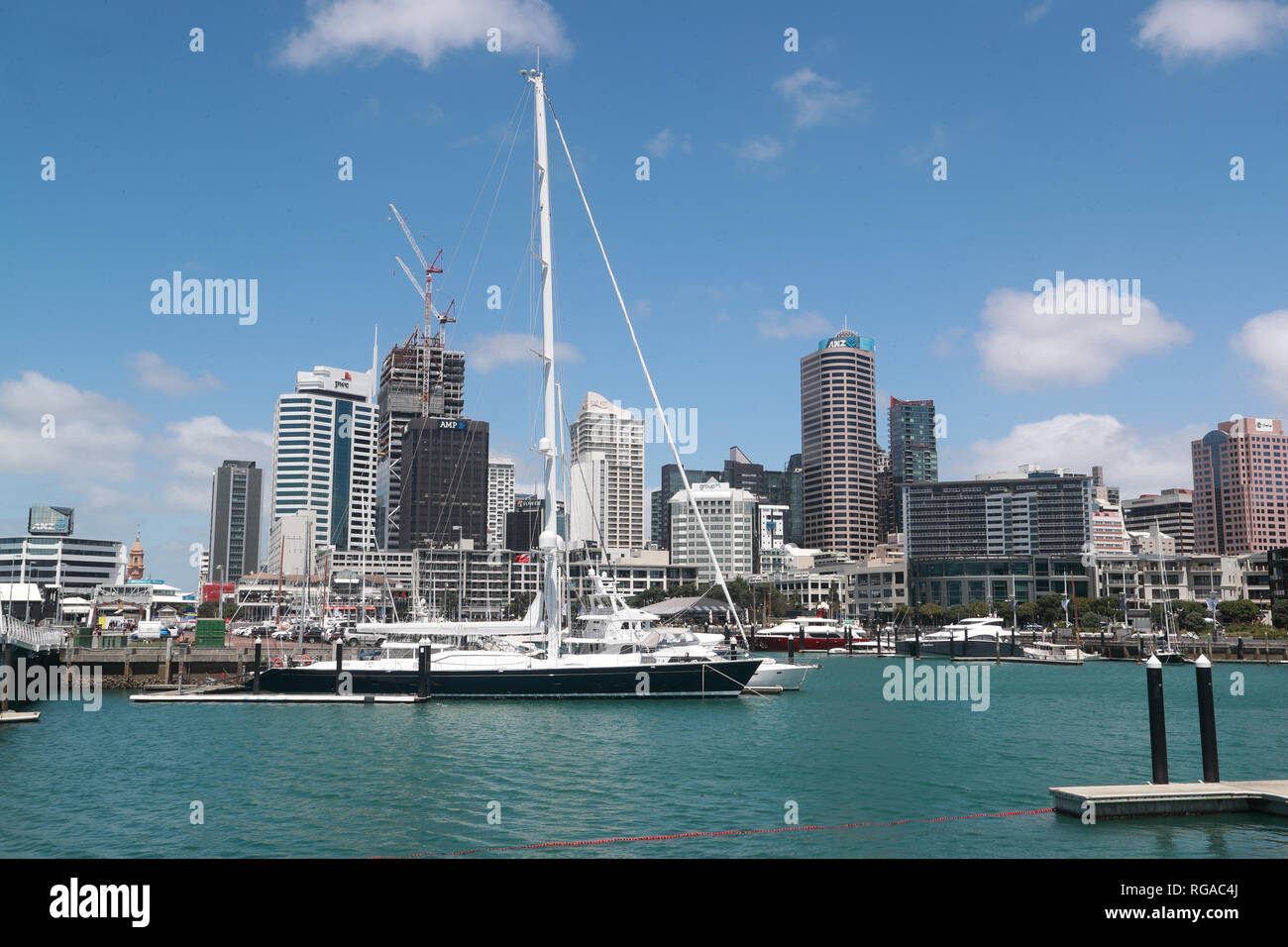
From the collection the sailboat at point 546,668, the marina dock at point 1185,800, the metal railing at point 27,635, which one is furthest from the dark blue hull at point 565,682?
the marina dock at point 1185,800

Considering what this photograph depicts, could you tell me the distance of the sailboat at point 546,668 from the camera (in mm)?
59125

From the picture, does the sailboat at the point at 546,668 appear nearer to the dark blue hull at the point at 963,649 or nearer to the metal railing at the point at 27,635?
the metal railing at the point at 27,635

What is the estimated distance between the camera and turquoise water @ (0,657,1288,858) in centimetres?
2452

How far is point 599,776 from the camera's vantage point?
34594 millimetres

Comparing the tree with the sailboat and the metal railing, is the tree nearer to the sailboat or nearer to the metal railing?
the sailboat

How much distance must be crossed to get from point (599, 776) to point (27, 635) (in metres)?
44.5

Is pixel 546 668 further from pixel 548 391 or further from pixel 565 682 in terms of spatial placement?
pixel 548 391

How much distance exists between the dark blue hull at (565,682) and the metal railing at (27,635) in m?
16.6

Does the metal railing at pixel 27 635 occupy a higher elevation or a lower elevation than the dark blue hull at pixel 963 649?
higher

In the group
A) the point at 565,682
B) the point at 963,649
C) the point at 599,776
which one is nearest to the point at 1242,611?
the point at 963,649

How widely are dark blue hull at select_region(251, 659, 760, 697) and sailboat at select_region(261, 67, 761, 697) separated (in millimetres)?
58

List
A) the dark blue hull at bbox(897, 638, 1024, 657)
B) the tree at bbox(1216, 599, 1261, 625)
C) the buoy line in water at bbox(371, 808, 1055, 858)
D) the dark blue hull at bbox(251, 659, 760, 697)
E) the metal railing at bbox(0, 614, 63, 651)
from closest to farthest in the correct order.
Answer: the buoy line in water at bbox(371, 808, 1055, 858) < the metal railing at bbox(0, 614, 63, 651) < the dark blue hull at bbox(251, 659, 760, 697) < the dark blue hull at bbox(897, 638, 1024, 657) < the tree at bbox(1216, 599, 1261, 625)

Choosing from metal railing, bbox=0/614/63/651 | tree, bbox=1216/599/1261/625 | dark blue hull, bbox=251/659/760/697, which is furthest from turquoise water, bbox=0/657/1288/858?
tree, bbox=1216/599/1261/625
